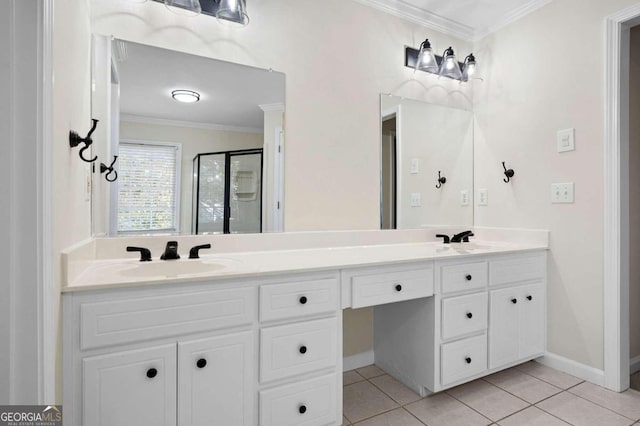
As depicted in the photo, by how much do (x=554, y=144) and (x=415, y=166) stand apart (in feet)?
2.90

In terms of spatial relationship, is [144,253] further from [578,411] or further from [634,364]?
[634,364]

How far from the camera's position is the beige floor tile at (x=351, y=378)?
6.70 feet

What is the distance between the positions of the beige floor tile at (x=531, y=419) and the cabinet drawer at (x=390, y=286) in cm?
69

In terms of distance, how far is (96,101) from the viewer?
1.56 m

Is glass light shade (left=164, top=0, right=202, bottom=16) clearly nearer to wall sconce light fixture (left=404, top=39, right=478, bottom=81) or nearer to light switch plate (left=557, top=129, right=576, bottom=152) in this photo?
wall sconce light fixture (left=404, top=39, right=478, bottom=81)

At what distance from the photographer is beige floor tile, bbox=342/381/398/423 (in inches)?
67.6

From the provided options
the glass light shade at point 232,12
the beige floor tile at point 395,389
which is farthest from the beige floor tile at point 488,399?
the glass light shade at point 232,12

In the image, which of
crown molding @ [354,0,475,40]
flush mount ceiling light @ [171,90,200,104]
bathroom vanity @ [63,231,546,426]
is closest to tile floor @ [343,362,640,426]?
bathroom vanity @ [63,231,546,426]

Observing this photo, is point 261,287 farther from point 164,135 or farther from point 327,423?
point 164,135

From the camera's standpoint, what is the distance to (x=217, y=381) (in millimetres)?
1248

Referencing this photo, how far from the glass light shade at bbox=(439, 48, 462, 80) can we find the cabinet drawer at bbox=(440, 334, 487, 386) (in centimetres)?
185

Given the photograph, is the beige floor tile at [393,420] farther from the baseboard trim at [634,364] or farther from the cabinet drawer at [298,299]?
the baseboard trim at [634,364]

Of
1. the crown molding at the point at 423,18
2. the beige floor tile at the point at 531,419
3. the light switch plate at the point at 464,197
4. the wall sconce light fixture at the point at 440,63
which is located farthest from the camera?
the light switch plate at the point at 464,197

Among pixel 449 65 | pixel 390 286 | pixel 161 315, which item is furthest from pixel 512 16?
pixel 161 315
